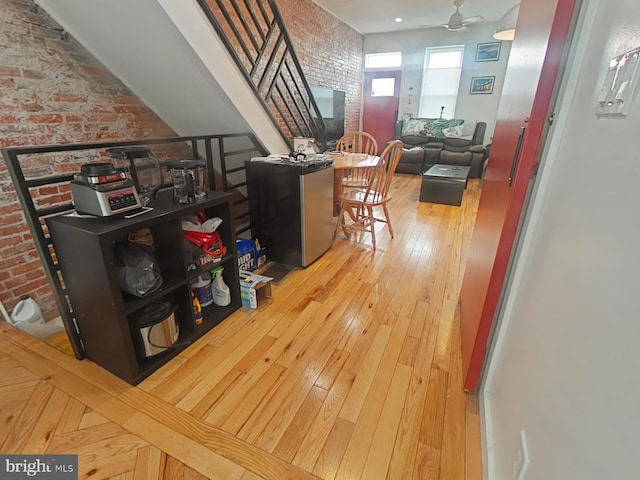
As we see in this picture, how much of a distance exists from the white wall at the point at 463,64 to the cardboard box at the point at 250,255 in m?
5.85

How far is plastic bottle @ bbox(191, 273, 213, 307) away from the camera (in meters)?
1.88

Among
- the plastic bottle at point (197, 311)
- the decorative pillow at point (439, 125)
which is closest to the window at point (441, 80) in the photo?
the decorative pillow at point (439, 125)

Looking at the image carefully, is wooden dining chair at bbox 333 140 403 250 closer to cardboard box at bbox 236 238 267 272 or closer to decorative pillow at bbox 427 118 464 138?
cardboard box at bbox 236 238 267 272

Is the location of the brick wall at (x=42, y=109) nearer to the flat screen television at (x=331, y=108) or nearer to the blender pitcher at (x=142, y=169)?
the blender pitcher at (x=142, y=169)

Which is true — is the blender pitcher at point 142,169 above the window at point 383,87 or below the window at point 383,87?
below

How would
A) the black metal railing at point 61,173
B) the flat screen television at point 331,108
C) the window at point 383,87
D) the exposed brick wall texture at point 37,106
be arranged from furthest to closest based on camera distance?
the window at point 383,87 < the flat screen television at point 331,108 < the exposed brick wall texture at point 37,106 < the black metal railing at point 61,173

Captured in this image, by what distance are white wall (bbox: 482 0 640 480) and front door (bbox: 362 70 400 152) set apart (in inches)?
263

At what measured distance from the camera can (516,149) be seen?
120 centimetres

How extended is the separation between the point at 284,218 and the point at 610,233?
2.03 metres

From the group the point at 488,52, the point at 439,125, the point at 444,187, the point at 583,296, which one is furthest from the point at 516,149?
the point at 488,52

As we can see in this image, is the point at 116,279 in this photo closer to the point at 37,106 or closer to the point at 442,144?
the point at 37,106

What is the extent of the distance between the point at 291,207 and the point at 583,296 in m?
1.91

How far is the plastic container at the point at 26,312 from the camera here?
1855 mm

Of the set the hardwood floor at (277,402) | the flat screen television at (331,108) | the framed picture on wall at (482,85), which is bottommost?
the hardwood floor at (277,402)
